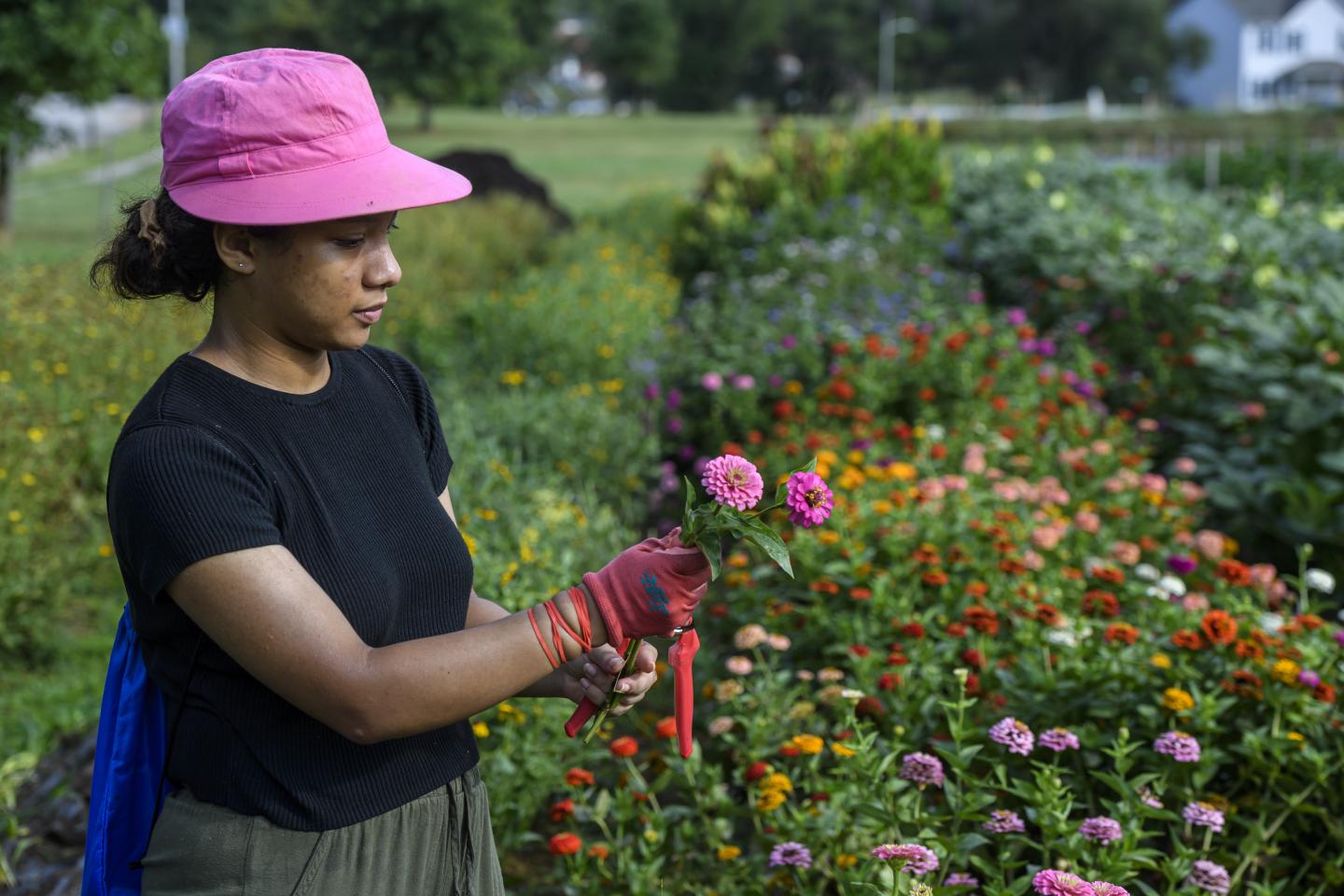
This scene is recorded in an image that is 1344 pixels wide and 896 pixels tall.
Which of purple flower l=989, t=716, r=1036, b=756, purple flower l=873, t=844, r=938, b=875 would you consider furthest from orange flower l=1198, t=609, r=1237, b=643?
purple flower l=873, t=844, r=938, b=875

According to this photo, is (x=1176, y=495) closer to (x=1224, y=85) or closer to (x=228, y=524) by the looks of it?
(x=228, y=524)

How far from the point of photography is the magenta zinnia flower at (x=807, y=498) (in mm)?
1419

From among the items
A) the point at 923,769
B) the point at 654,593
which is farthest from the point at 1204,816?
the point at 654,593

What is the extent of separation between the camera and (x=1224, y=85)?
6831 centimetres

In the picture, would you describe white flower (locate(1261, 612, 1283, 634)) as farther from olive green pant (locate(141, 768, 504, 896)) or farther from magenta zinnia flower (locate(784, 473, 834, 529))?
olive green pant (locate(141, 768, 504, 896))

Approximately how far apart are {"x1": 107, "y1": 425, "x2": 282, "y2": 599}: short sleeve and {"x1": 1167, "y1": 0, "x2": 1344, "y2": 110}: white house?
7275cm

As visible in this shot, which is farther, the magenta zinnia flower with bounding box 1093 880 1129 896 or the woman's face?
the magenta zinnia flower with bounding box 1093 880 1129 896

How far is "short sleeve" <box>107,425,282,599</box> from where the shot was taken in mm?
1312

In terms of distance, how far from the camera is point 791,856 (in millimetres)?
2281

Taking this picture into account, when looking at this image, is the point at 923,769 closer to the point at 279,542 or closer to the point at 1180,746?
the point at 1180,746

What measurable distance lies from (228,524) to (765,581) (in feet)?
8.04

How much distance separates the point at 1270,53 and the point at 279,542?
76079mm

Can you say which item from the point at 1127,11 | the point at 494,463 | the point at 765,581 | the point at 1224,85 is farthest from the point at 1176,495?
the point at 1224,85

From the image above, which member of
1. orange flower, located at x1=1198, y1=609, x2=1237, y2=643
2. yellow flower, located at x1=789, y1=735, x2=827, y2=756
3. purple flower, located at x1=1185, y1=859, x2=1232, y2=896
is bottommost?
purple flower, located at x1=1185, y1=859, x2=1232, y2=896
